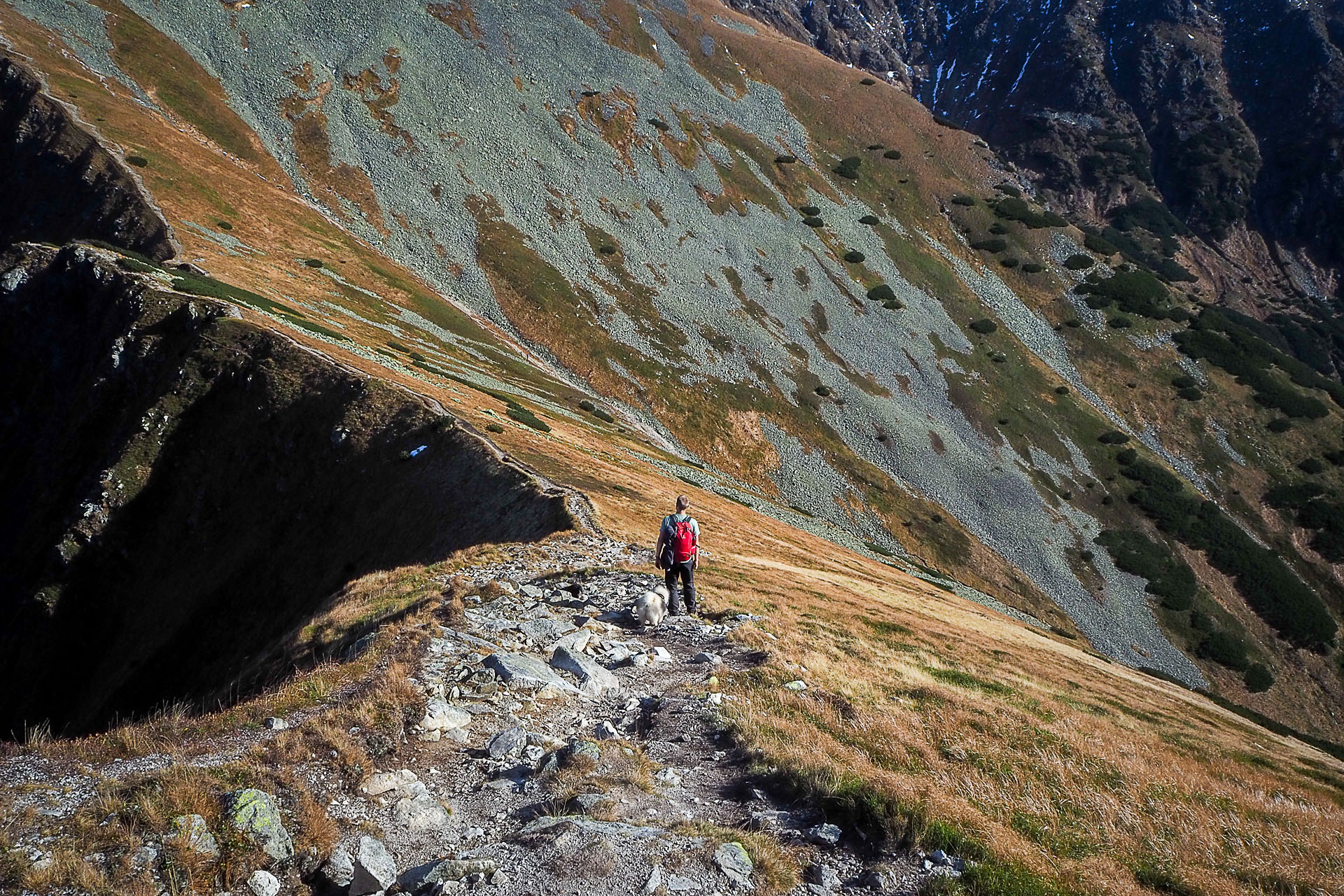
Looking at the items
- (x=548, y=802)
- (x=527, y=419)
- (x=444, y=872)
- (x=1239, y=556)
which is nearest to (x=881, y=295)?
(x=1239, y=556)

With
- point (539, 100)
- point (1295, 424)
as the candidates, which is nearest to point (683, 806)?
point (539, 100)

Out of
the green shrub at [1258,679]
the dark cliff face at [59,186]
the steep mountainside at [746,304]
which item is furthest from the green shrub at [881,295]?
the dark cliff face at [59,186]

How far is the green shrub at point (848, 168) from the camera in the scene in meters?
132

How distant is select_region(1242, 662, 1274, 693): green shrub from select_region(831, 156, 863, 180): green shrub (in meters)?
94.7

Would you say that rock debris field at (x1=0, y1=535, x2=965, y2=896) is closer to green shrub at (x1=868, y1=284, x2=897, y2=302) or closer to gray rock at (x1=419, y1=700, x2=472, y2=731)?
gray rock at (x1=419, y1=700, x2=472, y2=731)

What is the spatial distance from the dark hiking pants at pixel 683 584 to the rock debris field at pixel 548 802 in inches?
167

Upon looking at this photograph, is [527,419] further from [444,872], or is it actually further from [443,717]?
[444,872]

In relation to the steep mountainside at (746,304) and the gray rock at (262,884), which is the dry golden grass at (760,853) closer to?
the gray rock at (262,884)

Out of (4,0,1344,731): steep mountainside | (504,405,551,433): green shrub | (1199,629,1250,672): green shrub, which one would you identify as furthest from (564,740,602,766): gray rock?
(1199,629,1250,672): green shrub

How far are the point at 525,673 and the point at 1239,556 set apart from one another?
104683 mm

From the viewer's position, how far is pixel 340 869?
7.28 meters

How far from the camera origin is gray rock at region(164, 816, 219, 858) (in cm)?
701

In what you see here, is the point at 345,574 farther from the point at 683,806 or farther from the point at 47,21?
the point at 47,21

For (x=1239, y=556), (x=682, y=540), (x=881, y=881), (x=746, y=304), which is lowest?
(x=881, y=881)
